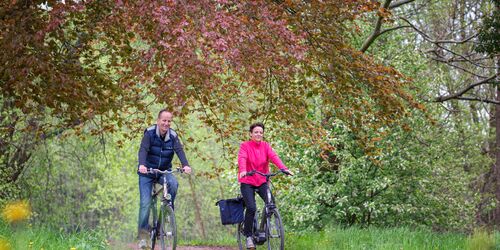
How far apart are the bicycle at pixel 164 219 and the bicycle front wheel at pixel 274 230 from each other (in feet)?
4.17

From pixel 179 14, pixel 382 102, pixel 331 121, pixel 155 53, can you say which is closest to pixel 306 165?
pixel 331 121

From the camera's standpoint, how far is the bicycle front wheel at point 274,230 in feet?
29.5

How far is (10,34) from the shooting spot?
9789 millimetres

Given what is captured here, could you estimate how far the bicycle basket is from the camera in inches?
380

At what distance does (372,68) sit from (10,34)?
5.68 m

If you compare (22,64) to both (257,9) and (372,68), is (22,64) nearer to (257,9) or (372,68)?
(257,9)

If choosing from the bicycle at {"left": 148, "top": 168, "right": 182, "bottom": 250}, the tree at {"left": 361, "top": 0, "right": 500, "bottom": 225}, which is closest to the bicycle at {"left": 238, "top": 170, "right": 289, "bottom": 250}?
the bicycle at {"left": 148, "top": 168, "right": 182, "bottom": 250}

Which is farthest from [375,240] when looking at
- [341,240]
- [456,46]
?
[456,46]

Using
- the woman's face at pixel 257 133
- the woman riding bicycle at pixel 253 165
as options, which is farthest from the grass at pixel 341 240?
the woman's face at pixel 257 133

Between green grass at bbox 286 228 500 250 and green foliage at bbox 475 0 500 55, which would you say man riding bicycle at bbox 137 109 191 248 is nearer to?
green grass at bbox 286 228 500 250

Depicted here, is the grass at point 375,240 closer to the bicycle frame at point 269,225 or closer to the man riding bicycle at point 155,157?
the bicycle frame at point 269,225

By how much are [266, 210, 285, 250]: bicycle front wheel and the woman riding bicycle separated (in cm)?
31

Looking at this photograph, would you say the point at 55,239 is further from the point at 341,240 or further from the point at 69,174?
A: the point at 69,174

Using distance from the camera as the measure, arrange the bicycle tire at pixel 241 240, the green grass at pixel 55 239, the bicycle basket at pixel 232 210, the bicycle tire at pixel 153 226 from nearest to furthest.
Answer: the green grass at pixel 55 239 → the bicycle tire at pixel 153 226 → the bicycle basket at pixel 232 210 → the bicycle tire at pixel 241 240
